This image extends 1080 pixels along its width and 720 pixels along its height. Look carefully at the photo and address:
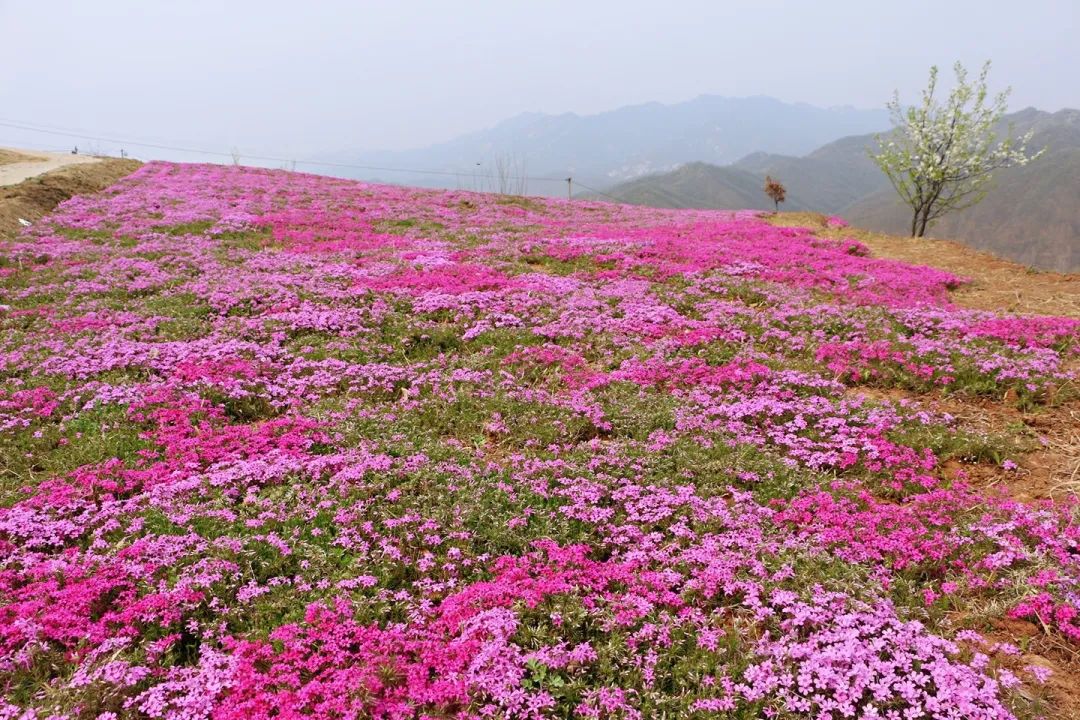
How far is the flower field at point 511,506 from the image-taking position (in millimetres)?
5531

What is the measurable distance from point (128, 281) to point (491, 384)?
495 inches

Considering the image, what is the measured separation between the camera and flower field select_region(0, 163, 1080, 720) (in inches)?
218

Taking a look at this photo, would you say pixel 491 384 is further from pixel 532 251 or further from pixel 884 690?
pixel 532 251

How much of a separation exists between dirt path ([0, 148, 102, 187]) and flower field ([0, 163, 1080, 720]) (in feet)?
59.4

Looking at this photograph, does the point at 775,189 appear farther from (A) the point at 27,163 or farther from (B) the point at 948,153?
(A) the point at 27,163

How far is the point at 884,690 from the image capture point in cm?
527

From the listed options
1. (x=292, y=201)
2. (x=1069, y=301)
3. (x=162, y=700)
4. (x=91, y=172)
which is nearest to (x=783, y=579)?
(x=162, y=700)

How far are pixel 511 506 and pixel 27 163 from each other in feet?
141

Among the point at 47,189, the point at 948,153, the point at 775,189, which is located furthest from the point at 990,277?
the point at 47,189

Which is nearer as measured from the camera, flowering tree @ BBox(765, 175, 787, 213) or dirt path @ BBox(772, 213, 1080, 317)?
dirt path @ BBox(772, 213, 1080, 317)

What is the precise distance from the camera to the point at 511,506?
8.12 meters

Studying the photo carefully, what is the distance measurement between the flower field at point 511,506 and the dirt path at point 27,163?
59.4 feet

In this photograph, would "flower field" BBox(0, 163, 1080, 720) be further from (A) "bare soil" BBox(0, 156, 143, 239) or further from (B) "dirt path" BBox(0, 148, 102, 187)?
(B) "dirt path" BBox(0, 148, 102, 187)

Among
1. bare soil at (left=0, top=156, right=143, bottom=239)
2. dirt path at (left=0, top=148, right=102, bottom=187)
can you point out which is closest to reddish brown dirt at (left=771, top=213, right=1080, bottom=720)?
bare soil at (left=0, top=156, right=143, bottom=239)
